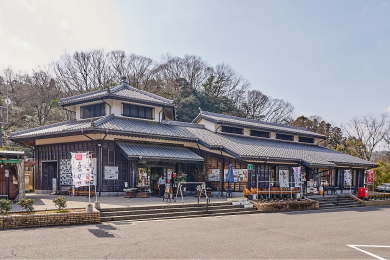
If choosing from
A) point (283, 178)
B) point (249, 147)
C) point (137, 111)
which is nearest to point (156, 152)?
point (137, 111)

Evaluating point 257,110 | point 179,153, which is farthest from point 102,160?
point 257,110

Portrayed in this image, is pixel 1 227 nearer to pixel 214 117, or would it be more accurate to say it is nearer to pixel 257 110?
pixel 214 117

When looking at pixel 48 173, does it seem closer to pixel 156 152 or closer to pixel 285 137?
pixel 156 152

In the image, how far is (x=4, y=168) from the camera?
14.3m

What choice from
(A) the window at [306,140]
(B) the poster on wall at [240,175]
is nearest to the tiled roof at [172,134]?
(B) the poster on wall at [240,175]

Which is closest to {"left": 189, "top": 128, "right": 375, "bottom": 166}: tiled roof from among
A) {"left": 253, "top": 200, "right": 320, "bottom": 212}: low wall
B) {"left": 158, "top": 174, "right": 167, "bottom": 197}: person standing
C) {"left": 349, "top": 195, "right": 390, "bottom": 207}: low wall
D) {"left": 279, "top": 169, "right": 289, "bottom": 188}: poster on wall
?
{"left": 279, "top": 169, "right": 289, "bottom": 188}: poster on wall

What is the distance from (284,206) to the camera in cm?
1614

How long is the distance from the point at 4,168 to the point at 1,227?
5836mm

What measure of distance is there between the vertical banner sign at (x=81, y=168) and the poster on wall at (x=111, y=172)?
5.57 meters

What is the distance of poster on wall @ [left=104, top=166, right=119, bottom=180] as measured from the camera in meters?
16.8

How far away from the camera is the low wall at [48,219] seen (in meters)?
9.44

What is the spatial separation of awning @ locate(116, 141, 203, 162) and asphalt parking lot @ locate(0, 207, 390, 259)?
18.3 feet

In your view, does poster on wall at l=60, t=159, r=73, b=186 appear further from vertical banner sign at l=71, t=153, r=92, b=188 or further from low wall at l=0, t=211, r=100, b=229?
low wall at l=0, t=211, r=100, b=229

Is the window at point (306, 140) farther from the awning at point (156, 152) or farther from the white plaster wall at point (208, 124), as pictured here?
→ the awning at point (156, 152)
